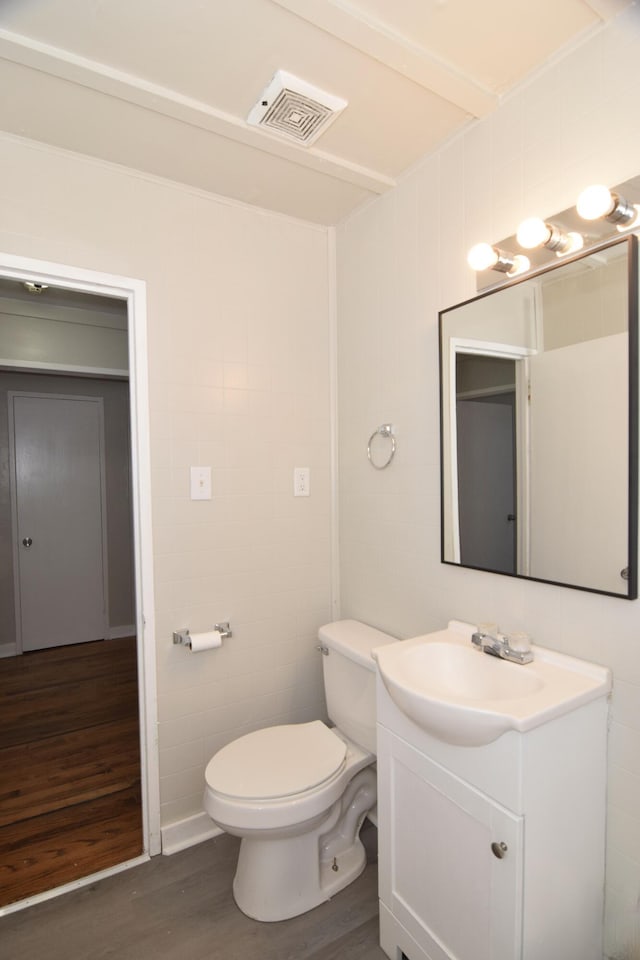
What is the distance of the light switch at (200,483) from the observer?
72.6 inches

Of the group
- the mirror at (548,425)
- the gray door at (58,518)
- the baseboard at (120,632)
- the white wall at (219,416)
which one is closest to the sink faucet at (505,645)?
the mirror at (548,425)

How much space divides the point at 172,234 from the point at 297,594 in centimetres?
151

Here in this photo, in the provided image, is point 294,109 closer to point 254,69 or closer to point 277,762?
point 254,69

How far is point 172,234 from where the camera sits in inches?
70.9

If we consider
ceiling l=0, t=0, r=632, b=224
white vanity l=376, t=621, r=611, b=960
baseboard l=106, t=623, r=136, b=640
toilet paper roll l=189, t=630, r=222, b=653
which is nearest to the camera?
white vanity l=376, t=621, r=611, b=960

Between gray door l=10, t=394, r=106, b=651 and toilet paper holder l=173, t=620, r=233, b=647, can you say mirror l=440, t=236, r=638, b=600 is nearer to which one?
toilet paper holder l=173, t=620, r=233, b=647

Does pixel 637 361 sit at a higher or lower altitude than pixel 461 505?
higher

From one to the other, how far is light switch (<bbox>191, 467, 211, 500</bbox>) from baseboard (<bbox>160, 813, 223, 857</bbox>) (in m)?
1.18

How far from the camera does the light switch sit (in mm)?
1845

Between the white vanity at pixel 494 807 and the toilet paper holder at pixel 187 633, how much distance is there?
0.73m

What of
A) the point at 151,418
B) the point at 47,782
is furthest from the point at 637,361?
the point at 47,782

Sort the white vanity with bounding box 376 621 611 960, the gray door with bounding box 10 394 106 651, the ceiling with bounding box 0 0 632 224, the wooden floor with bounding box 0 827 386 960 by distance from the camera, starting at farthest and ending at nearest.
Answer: the gray door with bounding box 10 394 106 651 → the wooden floor with bounding box 0 827 386 960 → the ceiling with bounding box 0 0 632 224 → the white vanity with bounding box 376 621 611 960

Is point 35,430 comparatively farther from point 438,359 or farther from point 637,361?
point 637,361

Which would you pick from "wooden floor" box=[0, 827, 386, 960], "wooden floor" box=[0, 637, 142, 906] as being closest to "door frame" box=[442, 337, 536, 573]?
"wooden floor" box=[0, 827, 386, 960]
